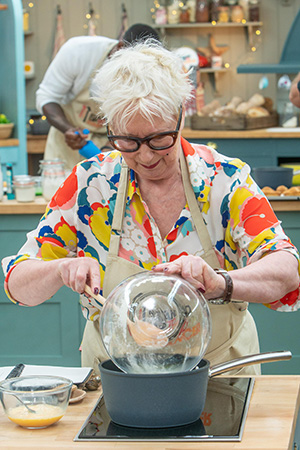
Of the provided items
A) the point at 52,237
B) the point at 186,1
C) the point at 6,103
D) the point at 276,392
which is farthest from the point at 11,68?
the point at 276,392

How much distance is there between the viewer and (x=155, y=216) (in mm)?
1795

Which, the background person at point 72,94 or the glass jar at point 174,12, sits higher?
the glass jar at point 174,12

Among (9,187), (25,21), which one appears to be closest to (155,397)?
(9,187)

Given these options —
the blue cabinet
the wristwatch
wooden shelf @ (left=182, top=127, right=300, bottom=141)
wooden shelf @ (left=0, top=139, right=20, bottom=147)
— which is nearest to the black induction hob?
the wristwatch

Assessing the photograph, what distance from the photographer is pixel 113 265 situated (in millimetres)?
1759

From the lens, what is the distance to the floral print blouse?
174cm

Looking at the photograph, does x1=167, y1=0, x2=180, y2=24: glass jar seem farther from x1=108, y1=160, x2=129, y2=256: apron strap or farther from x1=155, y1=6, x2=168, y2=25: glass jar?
x1=108, y1=160, x2=129, y2=256: apron strap

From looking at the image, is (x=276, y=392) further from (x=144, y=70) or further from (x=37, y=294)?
(x=144, y=70)

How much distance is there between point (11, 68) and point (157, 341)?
4563 mm

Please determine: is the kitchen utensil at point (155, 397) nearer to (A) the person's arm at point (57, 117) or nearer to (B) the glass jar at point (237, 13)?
(A) the person's arm at point (57, 117)

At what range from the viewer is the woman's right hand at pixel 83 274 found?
1.46 meters

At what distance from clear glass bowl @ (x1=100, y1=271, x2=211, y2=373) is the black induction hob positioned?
0.10 m

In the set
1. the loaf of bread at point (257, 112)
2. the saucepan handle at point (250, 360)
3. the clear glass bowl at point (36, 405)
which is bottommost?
the clear glass bowl at point (36, 405)

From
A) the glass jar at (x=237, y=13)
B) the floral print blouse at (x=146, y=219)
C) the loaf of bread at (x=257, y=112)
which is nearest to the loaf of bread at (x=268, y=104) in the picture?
the loaf of bread at (x=257, y=112)
